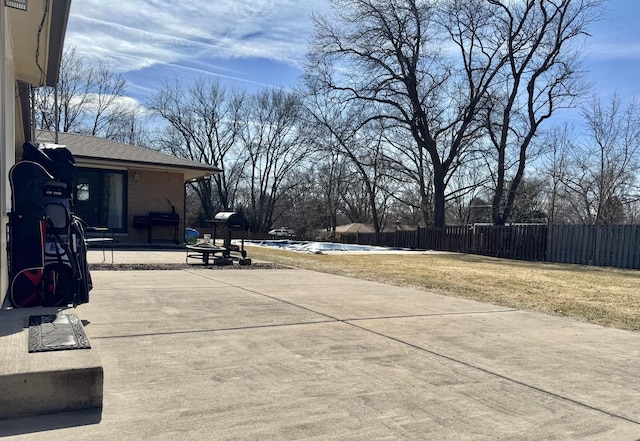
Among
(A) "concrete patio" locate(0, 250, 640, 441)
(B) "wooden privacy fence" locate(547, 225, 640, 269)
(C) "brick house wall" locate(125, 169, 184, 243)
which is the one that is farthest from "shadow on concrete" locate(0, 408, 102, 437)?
(B) "wooden privacy fence" locate(547, 225, 640, 269)

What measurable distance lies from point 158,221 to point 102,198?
6.69 ft

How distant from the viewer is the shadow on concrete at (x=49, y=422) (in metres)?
2.72

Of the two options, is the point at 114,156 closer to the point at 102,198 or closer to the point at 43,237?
the point at 102,198

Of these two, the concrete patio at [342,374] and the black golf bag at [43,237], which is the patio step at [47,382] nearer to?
the concrete patio at [342,374]

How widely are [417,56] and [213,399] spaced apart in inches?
1191

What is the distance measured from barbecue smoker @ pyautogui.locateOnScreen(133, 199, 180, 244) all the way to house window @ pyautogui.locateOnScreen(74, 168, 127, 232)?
544 millimetres

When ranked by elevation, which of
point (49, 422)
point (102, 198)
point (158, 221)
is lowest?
point (49, 422)

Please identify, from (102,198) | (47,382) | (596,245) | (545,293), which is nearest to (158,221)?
(102,198)

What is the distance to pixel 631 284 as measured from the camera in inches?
494

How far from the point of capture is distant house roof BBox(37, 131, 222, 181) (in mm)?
16797

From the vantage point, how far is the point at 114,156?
17281 mm

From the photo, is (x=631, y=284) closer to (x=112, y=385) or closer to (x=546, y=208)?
(x=112, y=385)

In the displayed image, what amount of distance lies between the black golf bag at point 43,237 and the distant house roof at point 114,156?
12157 mm

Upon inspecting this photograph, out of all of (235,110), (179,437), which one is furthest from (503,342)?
(235,110)
